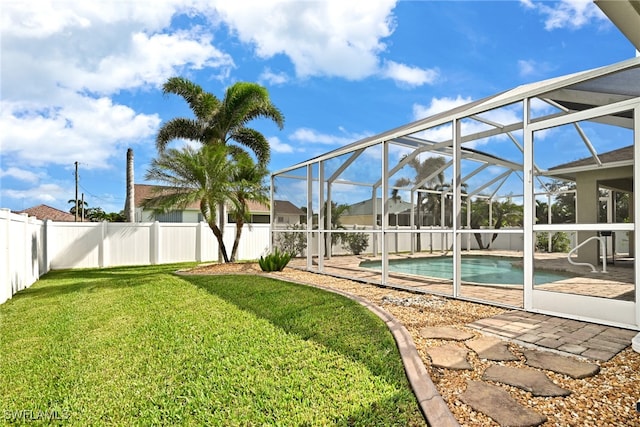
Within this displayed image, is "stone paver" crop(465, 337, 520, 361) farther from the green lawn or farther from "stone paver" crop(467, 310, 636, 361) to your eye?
the green lawn

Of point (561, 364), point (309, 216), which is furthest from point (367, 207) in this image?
point (561, 364)

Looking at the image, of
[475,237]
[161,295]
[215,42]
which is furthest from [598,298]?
[215,42]

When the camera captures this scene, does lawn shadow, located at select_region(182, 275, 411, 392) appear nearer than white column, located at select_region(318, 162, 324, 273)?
Yes

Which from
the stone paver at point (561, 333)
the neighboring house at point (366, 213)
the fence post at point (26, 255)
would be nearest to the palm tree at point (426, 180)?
the neighboring house at point (366, 213)

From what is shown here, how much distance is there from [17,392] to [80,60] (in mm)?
9534

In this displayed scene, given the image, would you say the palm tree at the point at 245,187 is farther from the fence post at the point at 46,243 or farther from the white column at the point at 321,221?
the fence post at the point at 46,243

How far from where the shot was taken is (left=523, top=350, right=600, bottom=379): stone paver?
9.55 feet

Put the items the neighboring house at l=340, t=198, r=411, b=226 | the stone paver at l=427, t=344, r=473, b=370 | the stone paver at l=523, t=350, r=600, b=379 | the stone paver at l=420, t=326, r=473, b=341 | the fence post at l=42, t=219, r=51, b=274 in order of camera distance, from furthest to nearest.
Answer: the fence post at l=42, t=219, r=51, b=274 < the neighboring house at l=340, t=198, r=411, b=226 < the stone paver at l=420, t=326, r=473, b=341 < the stone paver at l=427, t=344, r=473, b=370 < the stone paver at l=523, t=350, r=600, b=379

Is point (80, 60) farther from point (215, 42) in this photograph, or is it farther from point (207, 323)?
point (207, 323)

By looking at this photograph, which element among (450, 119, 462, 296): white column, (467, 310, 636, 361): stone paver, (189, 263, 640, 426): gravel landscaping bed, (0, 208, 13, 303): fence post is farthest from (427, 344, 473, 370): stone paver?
(0, 208, 13, 303): fence post

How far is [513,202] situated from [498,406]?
4.74 meters

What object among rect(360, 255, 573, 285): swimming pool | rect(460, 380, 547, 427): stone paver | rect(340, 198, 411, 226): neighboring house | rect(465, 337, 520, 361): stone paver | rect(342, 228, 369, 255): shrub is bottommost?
rect(465, 337, 520, 361): stone paver

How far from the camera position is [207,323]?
4.68 meters

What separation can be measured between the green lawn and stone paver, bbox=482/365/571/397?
0.80 m
